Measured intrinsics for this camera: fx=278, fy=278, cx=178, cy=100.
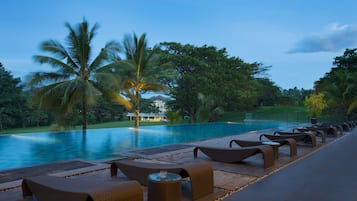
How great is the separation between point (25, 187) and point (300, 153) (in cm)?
589

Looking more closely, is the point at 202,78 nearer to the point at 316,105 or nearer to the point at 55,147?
the point at 316,105

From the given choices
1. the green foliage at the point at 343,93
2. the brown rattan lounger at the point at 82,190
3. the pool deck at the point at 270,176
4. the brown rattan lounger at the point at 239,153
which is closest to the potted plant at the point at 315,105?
the green foliage at the point at 343,93

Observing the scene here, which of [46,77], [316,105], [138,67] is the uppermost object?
[138,67]

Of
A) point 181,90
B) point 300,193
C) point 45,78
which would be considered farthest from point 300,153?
point 181,90

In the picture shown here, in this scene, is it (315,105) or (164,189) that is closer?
(164,189)

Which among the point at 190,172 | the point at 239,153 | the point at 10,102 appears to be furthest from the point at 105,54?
the point at 10,102

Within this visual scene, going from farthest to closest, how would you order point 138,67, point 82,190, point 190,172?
point 138,67
point 190,172
point 82,190

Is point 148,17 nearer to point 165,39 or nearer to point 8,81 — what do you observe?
point 165,39

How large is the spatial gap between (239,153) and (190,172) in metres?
2.10

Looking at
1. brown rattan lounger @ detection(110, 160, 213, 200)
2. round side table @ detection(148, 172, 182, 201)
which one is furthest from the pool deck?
round side table @ detection(148, 172, 182, 201)

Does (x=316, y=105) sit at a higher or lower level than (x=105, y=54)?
lower

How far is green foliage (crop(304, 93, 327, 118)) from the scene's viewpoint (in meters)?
17.7

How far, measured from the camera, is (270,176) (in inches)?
174

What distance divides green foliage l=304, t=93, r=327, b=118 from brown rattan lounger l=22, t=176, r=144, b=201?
57.8 ft
